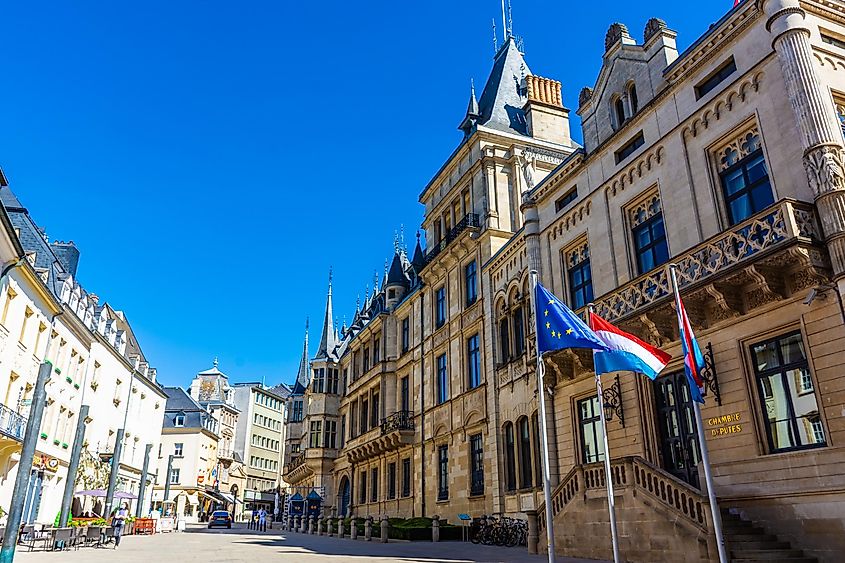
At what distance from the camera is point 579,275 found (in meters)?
20.9

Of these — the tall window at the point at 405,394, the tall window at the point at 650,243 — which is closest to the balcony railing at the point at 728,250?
the tall window at the point at 650,243

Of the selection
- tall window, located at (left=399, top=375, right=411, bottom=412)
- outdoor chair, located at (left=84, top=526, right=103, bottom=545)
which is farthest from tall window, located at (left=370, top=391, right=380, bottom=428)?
outdoor chair, located at (left=84, top=526, right=103, bottom=545)

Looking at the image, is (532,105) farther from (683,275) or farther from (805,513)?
(805,513)

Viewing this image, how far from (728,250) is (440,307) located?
20.6 m

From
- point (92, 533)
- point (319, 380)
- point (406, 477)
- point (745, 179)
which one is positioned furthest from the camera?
point (319, 380)

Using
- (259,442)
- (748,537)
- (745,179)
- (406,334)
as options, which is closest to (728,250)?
(745,179)

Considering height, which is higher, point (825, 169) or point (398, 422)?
point (825, 169)

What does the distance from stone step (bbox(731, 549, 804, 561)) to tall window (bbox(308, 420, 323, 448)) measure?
4019 cm

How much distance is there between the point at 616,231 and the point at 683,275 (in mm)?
4553

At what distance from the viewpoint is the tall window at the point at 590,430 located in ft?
60.8

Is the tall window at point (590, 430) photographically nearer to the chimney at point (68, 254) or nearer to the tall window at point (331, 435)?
the chimney at point (68, 254)

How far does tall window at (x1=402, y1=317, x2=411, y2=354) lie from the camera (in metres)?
37.2

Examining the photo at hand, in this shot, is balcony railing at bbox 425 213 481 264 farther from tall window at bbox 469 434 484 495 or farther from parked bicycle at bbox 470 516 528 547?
parked bicycle at bbox 470 516 528 547

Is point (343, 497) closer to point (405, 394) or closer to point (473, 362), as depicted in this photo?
point (405, 394)
